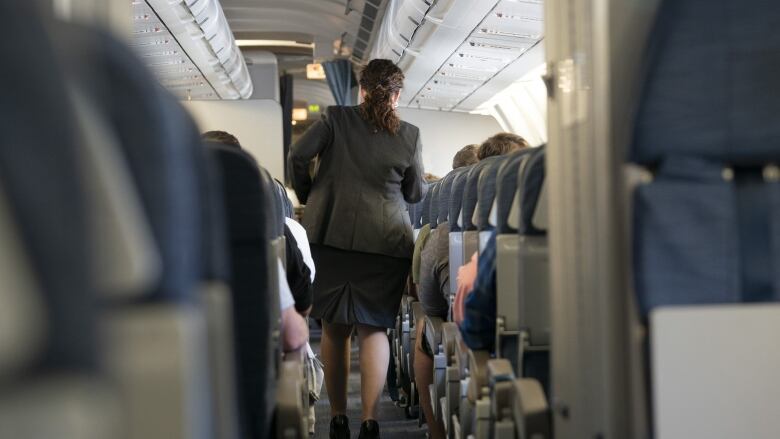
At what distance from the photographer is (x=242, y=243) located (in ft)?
6.76

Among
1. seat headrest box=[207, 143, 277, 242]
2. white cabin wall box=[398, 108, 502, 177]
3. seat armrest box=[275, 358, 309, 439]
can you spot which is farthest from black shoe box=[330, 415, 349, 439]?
white cabin wall box=[398, 108, 502, 177]

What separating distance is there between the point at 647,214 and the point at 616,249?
14 cm

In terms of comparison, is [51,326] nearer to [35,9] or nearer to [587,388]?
[35,9]

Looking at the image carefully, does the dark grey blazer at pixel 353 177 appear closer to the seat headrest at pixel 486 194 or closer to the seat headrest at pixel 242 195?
the seat headrest at pixel 486 194

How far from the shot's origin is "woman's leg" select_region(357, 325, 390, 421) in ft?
17.0

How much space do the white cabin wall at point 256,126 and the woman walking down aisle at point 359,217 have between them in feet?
30.2

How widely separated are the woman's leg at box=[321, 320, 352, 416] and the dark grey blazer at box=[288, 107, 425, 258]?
47 cm

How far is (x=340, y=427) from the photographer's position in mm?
5051

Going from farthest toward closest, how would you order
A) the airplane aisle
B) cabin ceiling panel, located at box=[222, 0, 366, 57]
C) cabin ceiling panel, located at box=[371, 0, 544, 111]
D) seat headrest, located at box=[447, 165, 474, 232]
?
cabin ceiling panel, located at box=[222, 0, 366, 57] < cabin ceiling panel, located at box=[371, 0, 544, 111] < the airplane aisle < seat headrest, located at box=[447, 165, 474, 232]

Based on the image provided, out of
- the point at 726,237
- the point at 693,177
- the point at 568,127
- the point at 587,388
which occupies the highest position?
the point at 568,127

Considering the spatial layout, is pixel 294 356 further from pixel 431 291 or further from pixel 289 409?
pixel 431 291

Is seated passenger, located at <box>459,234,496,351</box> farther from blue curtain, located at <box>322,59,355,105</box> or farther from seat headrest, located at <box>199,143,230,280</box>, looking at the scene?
blue curtain, located at <box>322,59,355,105</box>

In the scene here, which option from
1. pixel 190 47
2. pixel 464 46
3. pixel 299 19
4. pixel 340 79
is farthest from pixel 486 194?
pixel 299 19

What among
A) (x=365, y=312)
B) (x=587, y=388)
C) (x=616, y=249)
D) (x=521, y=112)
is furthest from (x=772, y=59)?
(x=521, y=112)
